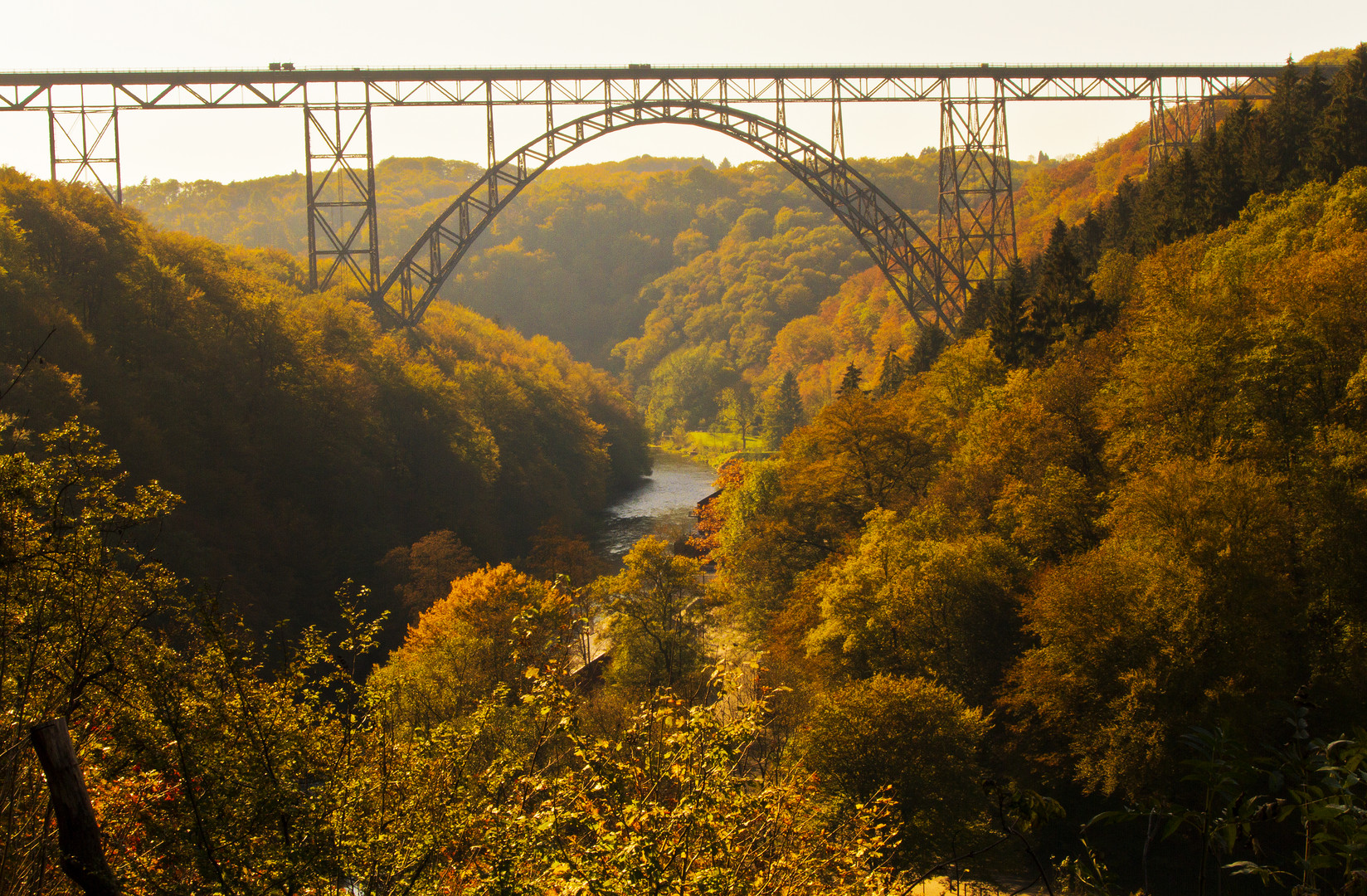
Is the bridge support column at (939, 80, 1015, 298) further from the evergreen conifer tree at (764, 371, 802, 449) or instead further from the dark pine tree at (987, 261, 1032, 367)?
the evergreen conifer tree at (764, 371, 802, 449)

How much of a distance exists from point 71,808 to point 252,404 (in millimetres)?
30287

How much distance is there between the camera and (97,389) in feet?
82.3

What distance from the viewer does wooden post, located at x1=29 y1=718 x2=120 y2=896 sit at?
11.5 feet

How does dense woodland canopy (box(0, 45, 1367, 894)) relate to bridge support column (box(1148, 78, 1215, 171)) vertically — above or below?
below

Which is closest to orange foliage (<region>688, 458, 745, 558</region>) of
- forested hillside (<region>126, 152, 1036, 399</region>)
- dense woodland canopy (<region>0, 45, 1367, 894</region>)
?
dense woodland canopy (<region>0, 45, 1367, 894</region>)

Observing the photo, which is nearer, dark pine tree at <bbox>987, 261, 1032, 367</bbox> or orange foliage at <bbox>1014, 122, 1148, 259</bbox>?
dark pine tree at <bbox>987, 261, 1032, 367</bbox>

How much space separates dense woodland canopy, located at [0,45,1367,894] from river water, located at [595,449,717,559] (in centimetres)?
281

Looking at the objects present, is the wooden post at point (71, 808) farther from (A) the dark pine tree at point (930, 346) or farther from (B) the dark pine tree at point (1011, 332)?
(A) the dark pine tree at point (930, 346)

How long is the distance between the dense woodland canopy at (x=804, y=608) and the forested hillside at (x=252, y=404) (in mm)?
195

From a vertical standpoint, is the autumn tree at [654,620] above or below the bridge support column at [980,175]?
below

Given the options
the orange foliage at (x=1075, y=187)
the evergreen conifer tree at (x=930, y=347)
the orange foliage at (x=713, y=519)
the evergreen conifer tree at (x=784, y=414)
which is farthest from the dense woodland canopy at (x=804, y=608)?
the evergreen conifer tree at (x=784, y=414)

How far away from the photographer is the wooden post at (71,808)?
3512 mm

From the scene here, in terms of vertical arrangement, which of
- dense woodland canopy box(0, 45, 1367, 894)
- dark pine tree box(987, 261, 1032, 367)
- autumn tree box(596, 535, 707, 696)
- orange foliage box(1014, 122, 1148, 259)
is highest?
orange foliage box(1014, 122, 1148, 259)

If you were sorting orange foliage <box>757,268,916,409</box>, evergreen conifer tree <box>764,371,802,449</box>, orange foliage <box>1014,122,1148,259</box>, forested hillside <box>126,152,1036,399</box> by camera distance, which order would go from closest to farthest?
orange foliage <box>1014,122,1148,259</box> < orange foliage <box>757,268,916,409</box> < evergreen conifer tree <box>764,371,802,449</box> < forested hillside <box>126,152,1036,399</box>
